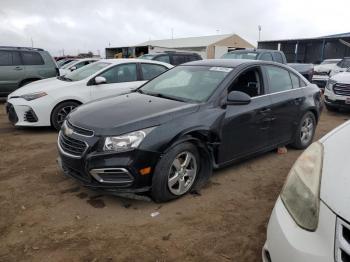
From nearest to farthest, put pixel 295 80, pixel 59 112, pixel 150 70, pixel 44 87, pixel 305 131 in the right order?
pixel 295 80 < pixel 305 131 < pixel 59 112 < pixel 44 87 < pixel 150 70

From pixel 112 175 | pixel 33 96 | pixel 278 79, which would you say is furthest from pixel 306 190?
pixel 33 96

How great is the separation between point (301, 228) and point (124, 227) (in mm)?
1908

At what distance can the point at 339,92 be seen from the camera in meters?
9.58

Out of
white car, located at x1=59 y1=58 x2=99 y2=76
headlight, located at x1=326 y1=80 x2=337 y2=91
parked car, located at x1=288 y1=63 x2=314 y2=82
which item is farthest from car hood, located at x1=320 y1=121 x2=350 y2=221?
white car, located at x1=59 y1=58 x2=99 y2=76

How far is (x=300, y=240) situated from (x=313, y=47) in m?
26.1

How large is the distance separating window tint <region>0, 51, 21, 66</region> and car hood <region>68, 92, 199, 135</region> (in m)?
7.72

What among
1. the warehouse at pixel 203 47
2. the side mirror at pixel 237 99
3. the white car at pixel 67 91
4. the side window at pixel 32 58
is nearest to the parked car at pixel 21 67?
the side window at pixel 32 58

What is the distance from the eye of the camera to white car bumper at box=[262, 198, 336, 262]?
168 centimetres

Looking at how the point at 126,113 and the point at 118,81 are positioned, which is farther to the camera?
the point at 118,81

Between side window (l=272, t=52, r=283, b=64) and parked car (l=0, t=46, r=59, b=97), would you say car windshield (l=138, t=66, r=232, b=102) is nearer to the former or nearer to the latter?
parked car (l=0, t=46, r=59, b=97)

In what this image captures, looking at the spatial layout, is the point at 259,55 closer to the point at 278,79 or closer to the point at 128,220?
the point at 278,79

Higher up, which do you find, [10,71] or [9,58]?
[9,58]

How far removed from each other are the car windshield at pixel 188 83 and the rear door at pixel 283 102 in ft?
2.92

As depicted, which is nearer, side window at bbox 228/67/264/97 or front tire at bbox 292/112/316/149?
side window at bbox 228/67/264/97
